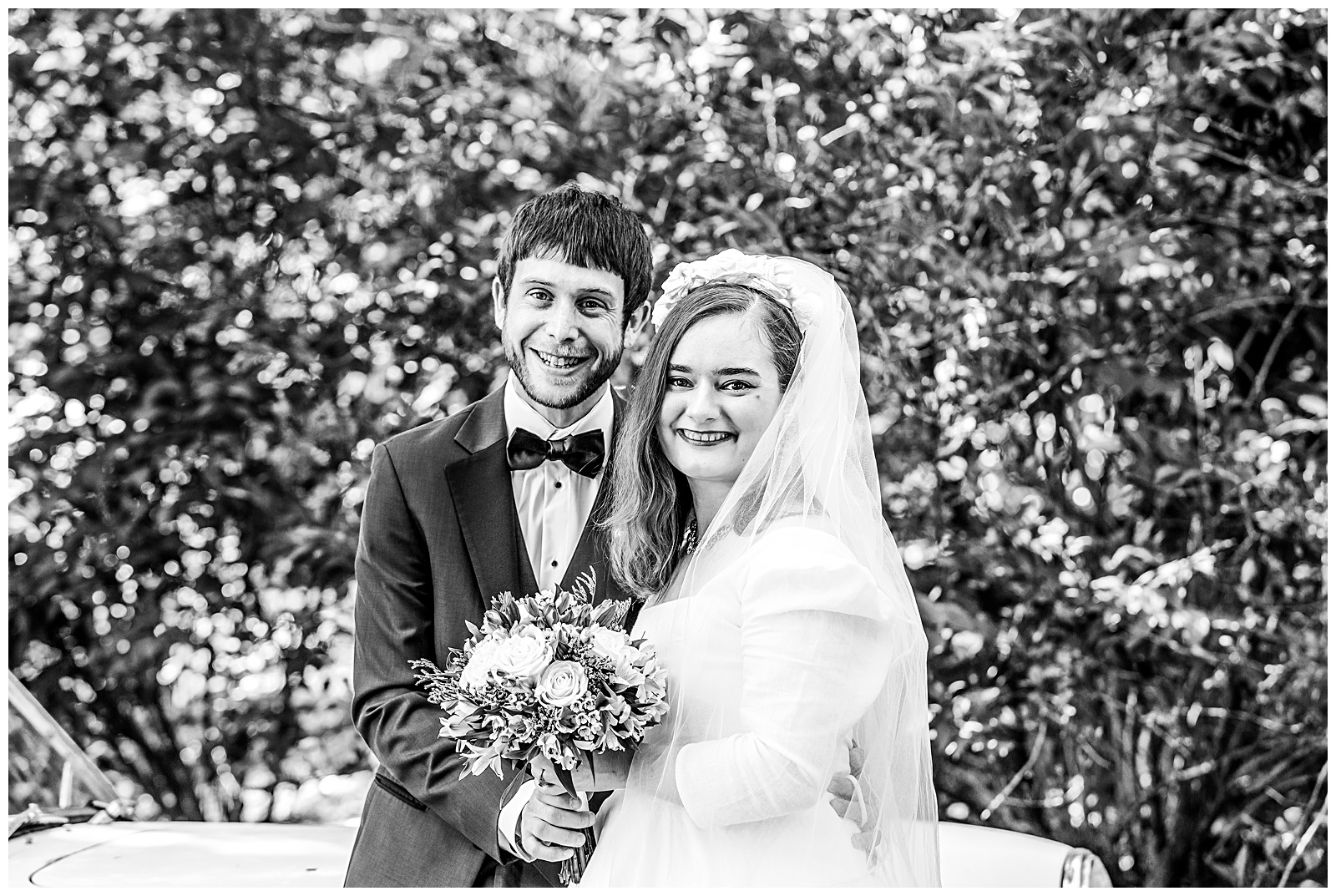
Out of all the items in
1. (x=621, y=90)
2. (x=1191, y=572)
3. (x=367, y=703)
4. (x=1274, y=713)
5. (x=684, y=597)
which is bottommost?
(x=1274, y=713)

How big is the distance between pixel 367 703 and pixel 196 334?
105 inches

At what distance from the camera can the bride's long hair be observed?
227 centimetres

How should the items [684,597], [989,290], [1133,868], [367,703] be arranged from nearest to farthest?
[684,597], [367,703], [989,290], [1133,868]

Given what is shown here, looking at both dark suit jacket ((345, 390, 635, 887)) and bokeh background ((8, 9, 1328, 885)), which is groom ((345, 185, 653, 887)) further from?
bokeh background ((8, 9, 1328, 885))

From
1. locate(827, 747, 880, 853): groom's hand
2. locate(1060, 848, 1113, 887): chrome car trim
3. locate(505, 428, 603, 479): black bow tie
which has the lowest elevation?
locate(1060, 848, 1113, 887): chrome car trim

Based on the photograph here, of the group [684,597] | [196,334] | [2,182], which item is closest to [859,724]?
[684,597]

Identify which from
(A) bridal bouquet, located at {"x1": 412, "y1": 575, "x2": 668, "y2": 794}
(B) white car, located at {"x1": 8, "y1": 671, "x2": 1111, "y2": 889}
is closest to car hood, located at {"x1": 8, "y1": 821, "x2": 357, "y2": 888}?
(B) white car, located at {"x1": 8, "y1": 671, "x2": 1111, "y2": 889}

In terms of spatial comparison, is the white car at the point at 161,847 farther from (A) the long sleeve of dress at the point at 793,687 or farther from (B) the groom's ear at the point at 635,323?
(B) the groom's ear at the point at 635,323

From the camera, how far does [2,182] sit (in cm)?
459

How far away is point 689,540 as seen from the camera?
2.40 meters

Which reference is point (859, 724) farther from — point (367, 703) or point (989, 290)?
point (989, 290)

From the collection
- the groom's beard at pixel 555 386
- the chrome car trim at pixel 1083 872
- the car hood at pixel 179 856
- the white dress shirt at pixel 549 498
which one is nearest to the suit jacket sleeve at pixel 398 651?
the white dress shirt at pixel 549 498

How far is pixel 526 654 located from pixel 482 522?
1.74ft

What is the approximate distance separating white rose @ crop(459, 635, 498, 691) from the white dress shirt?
47 centimetres
